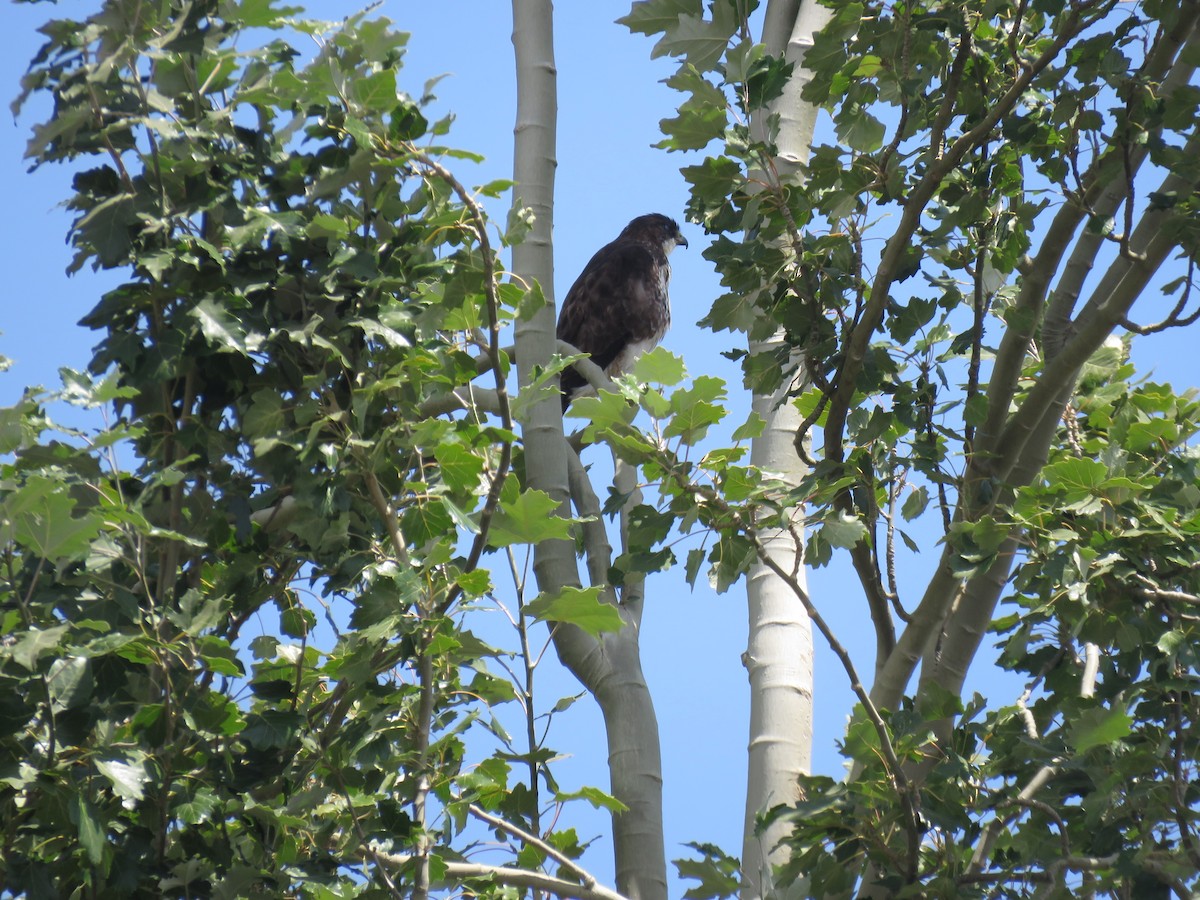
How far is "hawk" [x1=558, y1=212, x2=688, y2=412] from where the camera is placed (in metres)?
5.85

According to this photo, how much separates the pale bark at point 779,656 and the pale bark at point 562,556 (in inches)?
11.0

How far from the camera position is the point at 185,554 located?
216 cm

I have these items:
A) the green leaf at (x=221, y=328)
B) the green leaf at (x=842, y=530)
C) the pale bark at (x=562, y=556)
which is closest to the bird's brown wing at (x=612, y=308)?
the pale bark at (x=562, y=556)

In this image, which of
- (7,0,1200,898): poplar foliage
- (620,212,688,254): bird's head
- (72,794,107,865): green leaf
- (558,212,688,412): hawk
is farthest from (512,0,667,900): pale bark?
(620,212,688,254): bird's head

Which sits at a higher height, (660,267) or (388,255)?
(660,267)

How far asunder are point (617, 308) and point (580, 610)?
4.08 metres

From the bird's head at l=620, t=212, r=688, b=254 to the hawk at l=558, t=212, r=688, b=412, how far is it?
28 cm

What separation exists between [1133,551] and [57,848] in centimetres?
200

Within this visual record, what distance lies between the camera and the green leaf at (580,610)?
1.88 metres

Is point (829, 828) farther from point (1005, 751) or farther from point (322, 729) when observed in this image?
point (322, 729)

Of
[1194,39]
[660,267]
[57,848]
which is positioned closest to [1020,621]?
[1194,39]

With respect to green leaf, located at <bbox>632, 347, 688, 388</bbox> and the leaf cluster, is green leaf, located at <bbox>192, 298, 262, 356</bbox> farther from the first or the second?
green leaf, located at <bbox>632, 347, 688, 388</bbox>

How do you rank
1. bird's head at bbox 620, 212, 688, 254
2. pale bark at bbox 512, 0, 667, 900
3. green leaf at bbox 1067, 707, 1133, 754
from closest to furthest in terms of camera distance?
green leaf at bbox 1067, 707, 1133, 754, pale bark at bbox 512, 0, 667, 900, bird's head at bbox 620, 212, 688, 254

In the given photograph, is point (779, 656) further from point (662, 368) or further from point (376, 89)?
point (376, 89)
